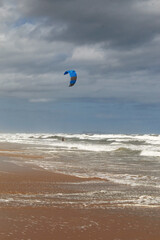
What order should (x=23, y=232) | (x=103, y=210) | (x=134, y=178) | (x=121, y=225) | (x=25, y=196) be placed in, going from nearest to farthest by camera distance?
(x=23, y=232), (x=121, y=225), (x=103, y=210), (x=25, y=196), (x=134, y=178)

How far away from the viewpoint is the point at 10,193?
8.00 meters

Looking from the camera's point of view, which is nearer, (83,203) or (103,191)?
(83,203)

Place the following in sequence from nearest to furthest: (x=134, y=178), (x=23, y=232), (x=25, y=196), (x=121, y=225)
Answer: (x=23, y=232)
(x=121, y=225)
(x=25, y=196)
(x=134, y=178)

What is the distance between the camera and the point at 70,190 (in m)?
8.93

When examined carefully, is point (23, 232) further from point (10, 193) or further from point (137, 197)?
point (137, 197)

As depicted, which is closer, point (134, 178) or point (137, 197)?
point (137, 197)

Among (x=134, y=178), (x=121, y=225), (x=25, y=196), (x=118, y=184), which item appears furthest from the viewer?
(x=134, y=178)

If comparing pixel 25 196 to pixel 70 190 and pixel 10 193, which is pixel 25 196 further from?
pixel 70 190

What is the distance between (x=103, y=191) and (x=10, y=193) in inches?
101

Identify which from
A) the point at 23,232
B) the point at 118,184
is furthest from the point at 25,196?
the point at 118,184

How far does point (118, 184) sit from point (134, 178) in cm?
164

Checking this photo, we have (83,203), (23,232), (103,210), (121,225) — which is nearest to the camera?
(23,232)

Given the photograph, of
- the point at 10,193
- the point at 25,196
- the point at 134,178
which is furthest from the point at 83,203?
the point at 134,178

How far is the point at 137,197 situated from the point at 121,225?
8.69 ft
